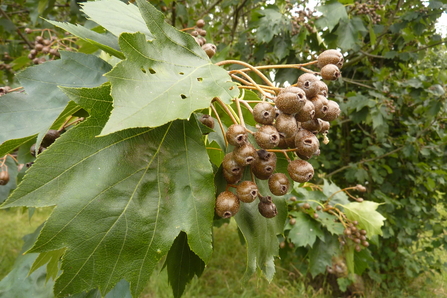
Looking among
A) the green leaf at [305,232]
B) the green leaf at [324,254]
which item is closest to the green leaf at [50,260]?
the green leaf at [305,232]

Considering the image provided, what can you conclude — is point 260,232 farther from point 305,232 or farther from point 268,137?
point 305,232

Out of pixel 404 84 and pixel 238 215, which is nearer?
pixel 238 215

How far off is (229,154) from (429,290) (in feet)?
19.9

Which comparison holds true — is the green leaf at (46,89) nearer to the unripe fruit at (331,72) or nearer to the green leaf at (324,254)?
the unripe fruit at (331,72)

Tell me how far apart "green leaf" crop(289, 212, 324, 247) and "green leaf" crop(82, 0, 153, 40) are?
173 cm

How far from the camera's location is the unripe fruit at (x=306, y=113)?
882 millimetres

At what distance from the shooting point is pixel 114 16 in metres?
1.06

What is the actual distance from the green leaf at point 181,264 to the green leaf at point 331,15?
265cm

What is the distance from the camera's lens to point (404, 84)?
404 centimetres

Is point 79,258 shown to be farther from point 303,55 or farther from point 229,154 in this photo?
point 303,55

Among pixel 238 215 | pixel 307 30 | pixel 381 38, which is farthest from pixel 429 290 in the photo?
pixel 238 215

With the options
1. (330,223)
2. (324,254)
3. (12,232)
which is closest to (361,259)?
(324,254)

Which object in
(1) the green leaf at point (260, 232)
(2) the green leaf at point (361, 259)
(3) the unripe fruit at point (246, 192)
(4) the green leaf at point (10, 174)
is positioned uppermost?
(3) the unripe fruit at point (246, 192)

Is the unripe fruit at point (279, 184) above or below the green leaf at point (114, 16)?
below
